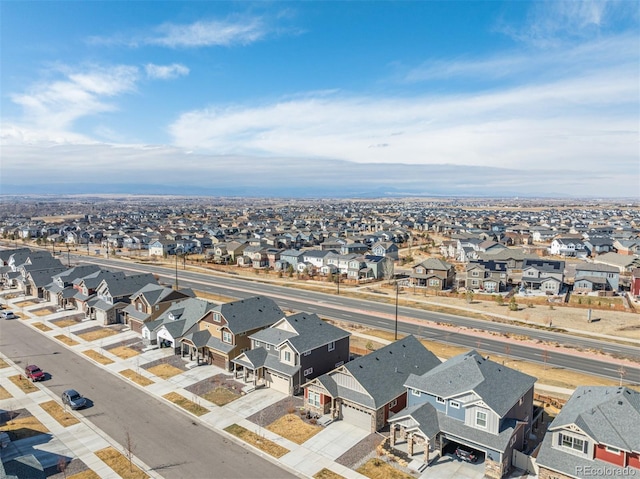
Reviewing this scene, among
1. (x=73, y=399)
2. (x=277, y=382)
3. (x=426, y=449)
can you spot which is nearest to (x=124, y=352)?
(x=73, y=399)

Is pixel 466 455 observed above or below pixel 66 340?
above

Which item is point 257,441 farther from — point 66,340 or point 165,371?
point 66,340

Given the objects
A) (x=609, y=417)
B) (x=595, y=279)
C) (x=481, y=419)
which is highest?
(x=609, y=417)

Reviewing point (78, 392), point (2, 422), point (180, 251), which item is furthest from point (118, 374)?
point (180, 251)

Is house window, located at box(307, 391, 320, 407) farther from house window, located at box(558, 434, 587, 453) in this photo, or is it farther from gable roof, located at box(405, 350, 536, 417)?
house window, located at box(558, 434, 587, 453)

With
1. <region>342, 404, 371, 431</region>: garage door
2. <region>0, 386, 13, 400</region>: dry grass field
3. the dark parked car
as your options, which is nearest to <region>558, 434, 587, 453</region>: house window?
the dark parked car

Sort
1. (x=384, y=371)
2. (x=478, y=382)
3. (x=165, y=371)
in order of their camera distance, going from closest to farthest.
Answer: (x=478, y=382), (x=384, y=371), (x=165, y=371)

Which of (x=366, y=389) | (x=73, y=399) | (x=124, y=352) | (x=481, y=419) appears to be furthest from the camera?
(x=124, y=352)
